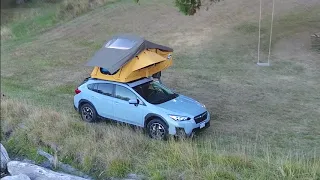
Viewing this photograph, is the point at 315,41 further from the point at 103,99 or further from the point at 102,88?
the point at 103,99

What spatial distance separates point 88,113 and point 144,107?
2294mm

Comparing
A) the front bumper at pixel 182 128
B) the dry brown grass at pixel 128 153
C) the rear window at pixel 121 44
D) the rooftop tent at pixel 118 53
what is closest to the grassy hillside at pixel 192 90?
the dry brown grass at pixel 128 153

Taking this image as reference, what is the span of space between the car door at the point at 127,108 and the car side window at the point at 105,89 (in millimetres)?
242

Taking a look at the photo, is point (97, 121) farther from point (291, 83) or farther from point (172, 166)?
point (291, 83)

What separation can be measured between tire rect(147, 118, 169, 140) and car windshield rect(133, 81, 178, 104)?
1.98ft

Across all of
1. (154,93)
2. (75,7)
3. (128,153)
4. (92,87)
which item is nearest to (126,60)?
(154,93)

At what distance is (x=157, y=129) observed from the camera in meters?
12.1

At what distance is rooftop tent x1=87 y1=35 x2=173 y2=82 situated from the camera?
42.5ft

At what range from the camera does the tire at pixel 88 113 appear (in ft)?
44.7

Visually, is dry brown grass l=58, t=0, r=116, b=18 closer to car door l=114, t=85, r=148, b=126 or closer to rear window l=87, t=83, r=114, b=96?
rear window l=87, t=83, r=114, b=96

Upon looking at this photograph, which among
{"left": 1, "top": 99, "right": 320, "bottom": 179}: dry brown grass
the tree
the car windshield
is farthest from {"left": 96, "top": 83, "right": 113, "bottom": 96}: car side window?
the tree

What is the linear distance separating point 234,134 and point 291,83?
5.34 meters

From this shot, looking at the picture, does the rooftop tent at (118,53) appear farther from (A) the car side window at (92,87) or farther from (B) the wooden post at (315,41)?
(B) the wooden post at (315,41)

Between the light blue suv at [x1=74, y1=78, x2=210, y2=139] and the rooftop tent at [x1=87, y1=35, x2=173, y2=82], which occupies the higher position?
the rooftop tent at [x1=87, y1=35, x2=173, y2=82]
